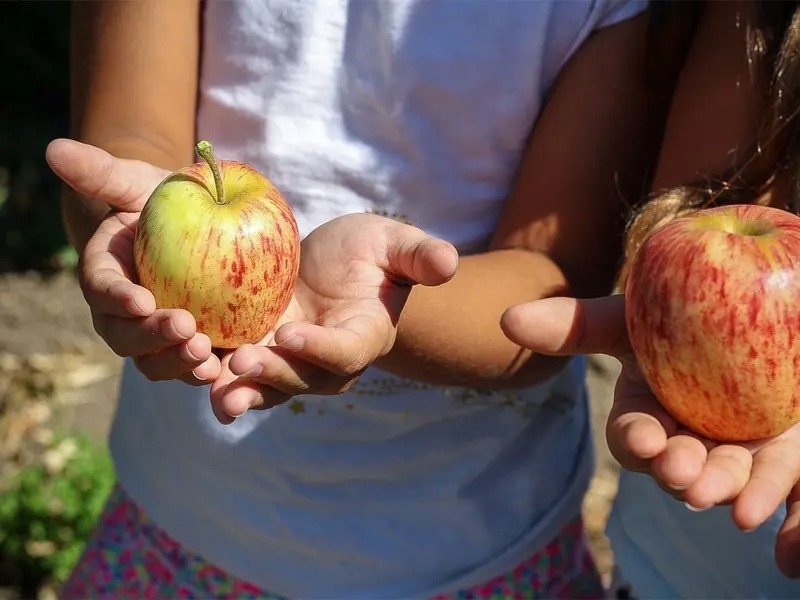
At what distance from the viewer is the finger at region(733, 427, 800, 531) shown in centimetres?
116

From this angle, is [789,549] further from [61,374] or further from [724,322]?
[61,374]

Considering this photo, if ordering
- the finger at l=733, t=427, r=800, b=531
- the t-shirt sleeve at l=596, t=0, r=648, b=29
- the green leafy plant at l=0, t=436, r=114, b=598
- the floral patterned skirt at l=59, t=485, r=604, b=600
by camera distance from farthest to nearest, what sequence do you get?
the green leafy plant at l=0, t=436, r=114, b=598, the floral patterned skirt at l=59, t=485, r=604, b=600, the t-shirt sleeve at l=596, t=0, r=648, b=29, the finger at l=733, t=427, r=800, b=531

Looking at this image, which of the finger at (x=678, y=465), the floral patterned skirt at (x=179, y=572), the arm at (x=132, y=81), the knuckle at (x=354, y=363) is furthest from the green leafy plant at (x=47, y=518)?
the finger at (x=678, y=465)

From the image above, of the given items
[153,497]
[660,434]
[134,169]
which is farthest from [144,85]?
[660,434]

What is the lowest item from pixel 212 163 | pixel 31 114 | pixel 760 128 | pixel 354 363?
pixel 31 114

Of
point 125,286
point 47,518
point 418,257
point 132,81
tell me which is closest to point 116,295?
point 125,286

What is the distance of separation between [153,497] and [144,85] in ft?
2.39

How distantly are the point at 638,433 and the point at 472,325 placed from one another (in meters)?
0.42

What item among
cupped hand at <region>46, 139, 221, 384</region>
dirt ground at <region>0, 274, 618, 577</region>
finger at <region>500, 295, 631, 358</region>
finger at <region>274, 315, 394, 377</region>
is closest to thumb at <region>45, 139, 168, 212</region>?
cupped hand at <region>46, 139, 221, 384</region>

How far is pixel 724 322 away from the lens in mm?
1346

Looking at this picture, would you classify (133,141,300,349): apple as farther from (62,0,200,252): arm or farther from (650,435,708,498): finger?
(650,435,708,498): finger

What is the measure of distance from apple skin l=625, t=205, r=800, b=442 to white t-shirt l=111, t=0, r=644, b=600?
43 centimetres

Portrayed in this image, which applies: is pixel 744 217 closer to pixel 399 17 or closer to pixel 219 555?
pixel 399 17

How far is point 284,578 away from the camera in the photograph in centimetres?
177
